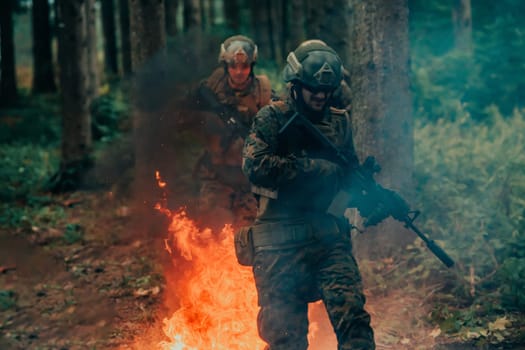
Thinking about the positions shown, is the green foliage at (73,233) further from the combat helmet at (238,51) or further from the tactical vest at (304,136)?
the tactical vest at (304,136)

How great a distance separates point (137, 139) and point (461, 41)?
11913 mm

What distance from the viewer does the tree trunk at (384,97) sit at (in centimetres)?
711

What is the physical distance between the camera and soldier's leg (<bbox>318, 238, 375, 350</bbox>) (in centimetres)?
421

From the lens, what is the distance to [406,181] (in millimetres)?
7336

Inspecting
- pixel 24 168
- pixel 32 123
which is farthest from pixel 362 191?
pixel 32 123

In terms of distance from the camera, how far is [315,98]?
4402 mm

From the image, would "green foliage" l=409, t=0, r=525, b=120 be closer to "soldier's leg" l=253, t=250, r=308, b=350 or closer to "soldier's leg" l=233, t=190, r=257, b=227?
"soldier's leg" l=233, t=190, r=257, b=227

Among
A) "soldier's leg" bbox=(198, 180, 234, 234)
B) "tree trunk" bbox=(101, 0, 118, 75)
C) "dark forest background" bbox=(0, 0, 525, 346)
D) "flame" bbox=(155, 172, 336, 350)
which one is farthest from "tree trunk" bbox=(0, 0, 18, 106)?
"flame" bbox=(155, 172, 336, 350)

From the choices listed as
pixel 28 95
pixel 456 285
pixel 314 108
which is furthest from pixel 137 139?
pixel 28 95

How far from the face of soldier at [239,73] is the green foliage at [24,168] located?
5697 mm

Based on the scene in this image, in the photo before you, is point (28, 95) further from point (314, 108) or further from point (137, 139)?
point (314, 108)

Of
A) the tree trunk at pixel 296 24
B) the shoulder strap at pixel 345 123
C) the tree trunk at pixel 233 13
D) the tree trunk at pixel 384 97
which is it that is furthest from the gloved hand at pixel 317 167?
the tree trunk at pixel 233 13

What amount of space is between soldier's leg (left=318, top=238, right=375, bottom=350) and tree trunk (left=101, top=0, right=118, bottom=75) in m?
22.2

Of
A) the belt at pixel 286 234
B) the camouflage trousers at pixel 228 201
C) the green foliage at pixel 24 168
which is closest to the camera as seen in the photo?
the belt at pixel 286 234
